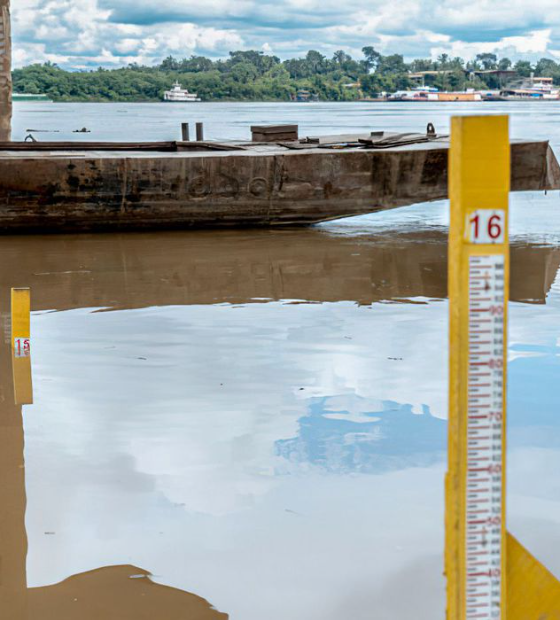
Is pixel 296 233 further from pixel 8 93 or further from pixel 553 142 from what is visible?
pixel 553 142

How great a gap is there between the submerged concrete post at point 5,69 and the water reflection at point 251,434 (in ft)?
21.6

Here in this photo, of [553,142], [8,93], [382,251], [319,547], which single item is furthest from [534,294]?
[553,142]

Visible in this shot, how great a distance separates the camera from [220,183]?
14.3m

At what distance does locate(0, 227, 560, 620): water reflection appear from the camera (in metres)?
4.28

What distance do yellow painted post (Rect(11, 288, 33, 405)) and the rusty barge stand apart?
21.9 ft

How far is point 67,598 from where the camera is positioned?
4.06 metres

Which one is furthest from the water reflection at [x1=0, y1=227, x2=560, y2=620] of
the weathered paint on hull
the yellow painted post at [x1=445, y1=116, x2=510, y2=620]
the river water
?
the weathered paint on hull

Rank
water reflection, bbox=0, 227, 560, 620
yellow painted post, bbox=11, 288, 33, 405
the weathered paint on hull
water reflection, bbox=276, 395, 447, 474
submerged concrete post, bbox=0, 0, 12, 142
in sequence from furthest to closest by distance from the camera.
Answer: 1. submerged concrete post, bbox=0, 0, 12, 142
2. the weathered paint on hull
3. yellow painted post, bbox=11, 288, 33, 405
4. water reflection, bbox=276, 395, 447, 474
5. water reflection, bbox=0, 227, 560, 620

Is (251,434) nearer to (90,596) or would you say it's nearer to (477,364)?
(90,596)

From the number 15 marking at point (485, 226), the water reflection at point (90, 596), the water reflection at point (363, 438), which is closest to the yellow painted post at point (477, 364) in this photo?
the number 15 marking at point (485, 226)

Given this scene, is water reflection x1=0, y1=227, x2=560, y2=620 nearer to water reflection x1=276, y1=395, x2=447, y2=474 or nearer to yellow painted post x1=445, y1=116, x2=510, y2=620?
water reflection x1=276, y1=395, x2=447, y2=474

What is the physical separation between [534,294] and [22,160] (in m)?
7.12

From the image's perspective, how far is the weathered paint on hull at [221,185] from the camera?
45.4 feet

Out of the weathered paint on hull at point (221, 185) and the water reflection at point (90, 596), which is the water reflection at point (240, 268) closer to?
the weathered paint on hull at point (221, 185)
